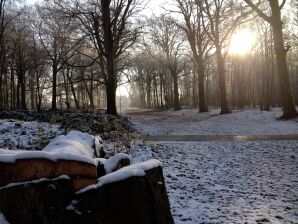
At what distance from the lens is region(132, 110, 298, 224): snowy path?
559cm

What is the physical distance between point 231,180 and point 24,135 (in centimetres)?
571

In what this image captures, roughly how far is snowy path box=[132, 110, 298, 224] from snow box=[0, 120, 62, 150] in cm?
254

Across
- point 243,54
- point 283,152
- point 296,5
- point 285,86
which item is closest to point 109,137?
point 283,152

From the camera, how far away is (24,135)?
403 inches

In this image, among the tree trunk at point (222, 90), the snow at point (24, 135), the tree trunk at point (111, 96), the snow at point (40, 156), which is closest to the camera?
the snow at point (40, 156)

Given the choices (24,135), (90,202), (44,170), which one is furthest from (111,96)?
(44,170)

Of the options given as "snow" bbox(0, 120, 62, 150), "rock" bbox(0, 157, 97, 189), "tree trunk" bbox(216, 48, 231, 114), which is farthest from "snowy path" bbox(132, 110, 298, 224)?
"tree trunk" bbox(216, 48, 231, 114)

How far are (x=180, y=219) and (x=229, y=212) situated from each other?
2.78 ft

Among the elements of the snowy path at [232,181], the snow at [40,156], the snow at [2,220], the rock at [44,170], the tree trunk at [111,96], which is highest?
the tree trunk at [111,96]

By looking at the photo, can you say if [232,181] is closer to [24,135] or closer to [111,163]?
[111,163]

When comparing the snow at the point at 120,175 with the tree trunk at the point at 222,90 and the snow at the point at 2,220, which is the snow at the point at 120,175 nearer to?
the snow at the point at 2,220

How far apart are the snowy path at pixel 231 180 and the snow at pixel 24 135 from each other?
2.54 metres

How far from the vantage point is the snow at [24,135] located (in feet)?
29.7

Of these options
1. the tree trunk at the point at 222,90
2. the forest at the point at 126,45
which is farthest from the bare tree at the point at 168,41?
the tree trunk at the point at 222,90
